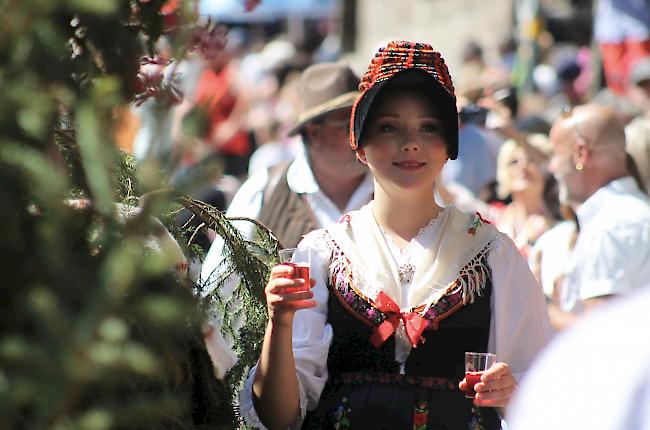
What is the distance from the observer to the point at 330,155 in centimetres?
523

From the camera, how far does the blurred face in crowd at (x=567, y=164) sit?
220 inches

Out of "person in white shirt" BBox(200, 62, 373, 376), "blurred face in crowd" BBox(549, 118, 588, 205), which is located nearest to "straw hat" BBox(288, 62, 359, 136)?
"person in white shirt" BBox(200, 62, 373, 376)

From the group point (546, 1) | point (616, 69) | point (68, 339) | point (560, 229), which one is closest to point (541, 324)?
point (68, 339)

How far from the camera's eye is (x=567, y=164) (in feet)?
18.6

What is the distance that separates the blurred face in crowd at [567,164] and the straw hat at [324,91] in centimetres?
94

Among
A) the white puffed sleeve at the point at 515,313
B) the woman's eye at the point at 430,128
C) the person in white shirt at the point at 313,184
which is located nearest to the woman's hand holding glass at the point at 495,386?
the white puffed sleeve at the point at 515,313

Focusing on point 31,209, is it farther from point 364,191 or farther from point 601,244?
point 601,244

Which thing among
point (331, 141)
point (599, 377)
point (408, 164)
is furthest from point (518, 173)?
point (599, 377)

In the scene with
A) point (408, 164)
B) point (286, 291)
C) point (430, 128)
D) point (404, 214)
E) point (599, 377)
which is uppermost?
point (430, 128)

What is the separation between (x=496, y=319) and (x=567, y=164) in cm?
242

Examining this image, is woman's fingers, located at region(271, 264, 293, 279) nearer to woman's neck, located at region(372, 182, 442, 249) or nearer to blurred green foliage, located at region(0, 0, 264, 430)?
woman's neck, located at region(372, 182, 442, 249)

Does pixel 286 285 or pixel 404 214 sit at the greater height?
pixel 404 214

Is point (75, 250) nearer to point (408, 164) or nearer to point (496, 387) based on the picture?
point (496, 387)

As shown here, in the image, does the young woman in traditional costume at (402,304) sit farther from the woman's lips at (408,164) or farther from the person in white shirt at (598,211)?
the person in white shirt at (598,211)
